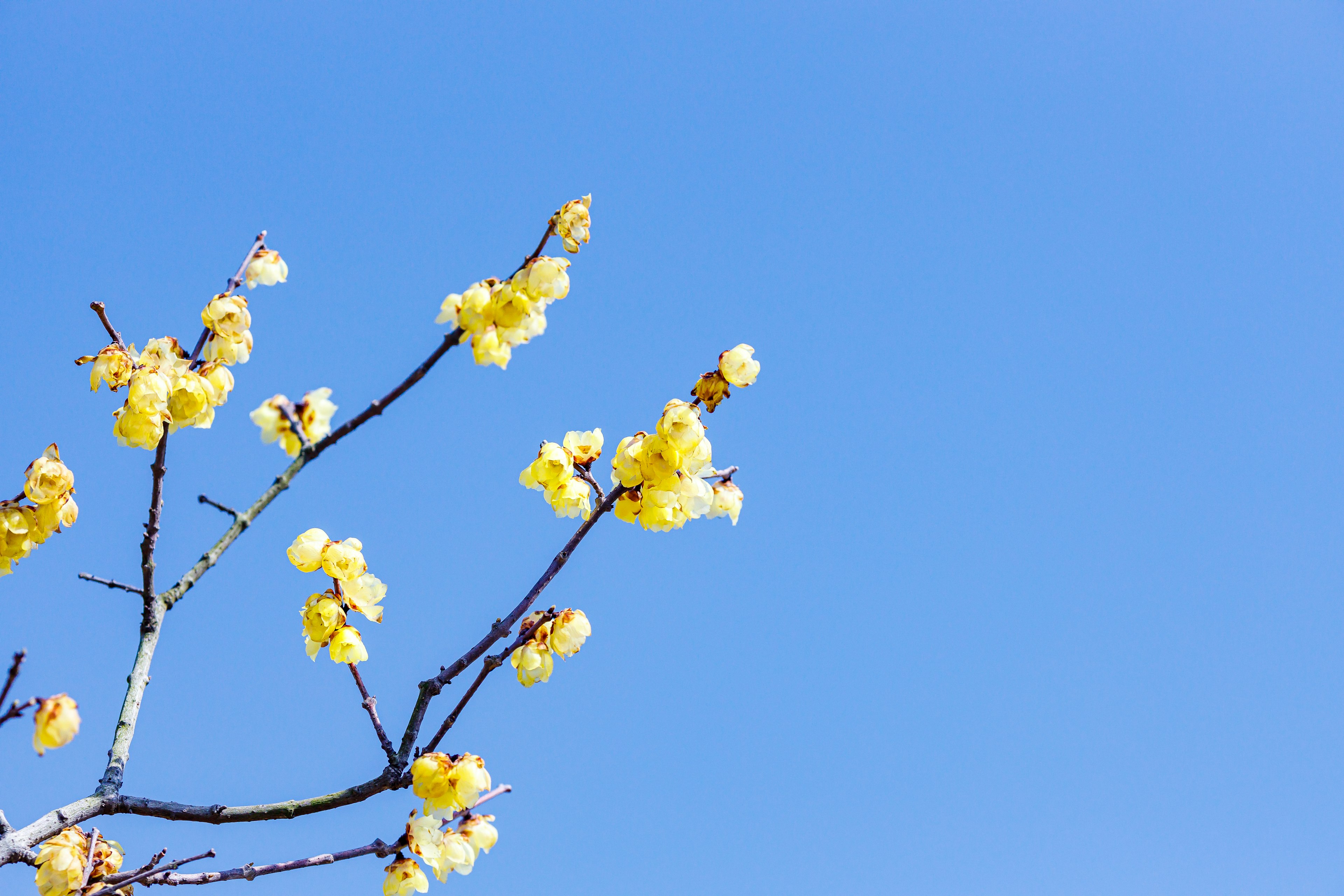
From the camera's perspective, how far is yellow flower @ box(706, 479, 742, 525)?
2.63 metres

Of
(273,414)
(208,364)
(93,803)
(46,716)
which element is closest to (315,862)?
(93,803)

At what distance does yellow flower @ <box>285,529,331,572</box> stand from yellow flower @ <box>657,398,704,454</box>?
1084 millimetres

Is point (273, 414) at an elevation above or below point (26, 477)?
below

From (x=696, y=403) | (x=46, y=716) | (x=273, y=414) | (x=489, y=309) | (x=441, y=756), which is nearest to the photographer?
(x=46, y=716)

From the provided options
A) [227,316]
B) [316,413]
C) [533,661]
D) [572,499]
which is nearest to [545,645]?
[533,661]

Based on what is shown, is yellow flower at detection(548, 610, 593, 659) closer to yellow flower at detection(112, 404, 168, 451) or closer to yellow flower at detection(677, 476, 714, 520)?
yellow flower at detection(677, 476, 714, 520)

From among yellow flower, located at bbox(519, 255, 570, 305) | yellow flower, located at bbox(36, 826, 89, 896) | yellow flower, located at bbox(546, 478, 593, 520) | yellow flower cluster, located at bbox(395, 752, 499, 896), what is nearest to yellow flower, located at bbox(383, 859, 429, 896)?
yellow flower cluster, located at bbox(395, 752, 499, 896)

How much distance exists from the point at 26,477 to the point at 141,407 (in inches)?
17.9

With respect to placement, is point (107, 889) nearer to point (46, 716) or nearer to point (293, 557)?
point (46, 716)

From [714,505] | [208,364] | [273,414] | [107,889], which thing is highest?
[208,364]

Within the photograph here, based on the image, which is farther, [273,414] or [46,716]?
[273,414]

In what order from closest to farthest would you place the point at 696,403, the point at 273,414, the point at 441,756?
the point at 273,414, the point at 441,756, the point at 696,403

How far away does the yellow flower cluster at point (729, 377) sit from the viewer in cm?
255

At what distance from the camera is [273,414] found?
189cm
